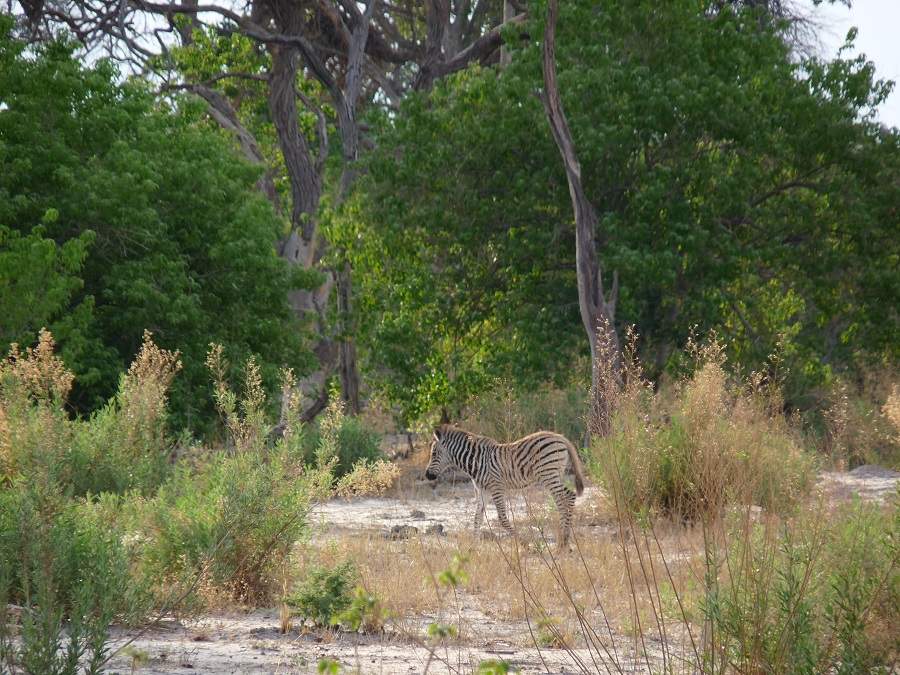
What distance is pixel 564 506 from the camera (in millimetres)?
10695

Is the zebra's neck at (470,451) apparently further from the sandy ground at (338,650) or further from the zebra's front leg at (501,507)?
the sandy ground at (338,650)

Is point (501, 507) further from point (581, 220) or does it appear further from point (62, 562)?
point (581, 220)

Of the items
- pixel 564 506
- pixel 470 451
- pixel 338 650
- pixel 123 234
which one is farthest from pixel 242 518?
pixel 123 234

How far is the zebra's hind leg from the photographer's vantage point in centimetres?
1037

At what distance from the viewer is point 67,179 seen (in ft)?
53.3

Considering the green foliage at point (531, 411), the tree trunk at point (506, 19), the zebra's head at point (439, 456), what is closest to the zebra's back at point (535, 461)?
the zebra's head at point (439, 456)

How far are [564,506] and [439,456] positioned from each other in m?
2.18

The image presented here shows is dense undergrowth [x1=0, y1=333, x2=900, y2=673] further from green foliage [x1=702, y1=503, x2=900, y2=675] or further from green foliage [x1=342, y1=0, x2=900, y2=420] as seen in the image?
green foliage [x1=342, y1=0, x2=900, y2=420]

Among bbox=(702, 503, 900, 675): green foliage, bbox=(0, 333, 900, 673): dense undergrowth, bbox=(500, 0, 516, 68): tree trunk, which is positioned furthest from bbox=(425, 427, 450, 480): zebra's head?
bbox=(500, 0, 516, 68): tree trunk

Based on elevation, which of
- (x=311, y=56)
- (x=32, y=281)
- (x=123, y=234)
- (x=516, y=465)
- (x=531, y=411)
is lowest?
(x=516, y=465)

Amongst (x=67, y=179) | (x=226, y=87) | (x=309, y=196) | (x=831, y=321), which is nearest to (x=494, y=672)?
(x=67, y=179)

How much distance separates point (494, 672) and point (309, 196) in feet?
78.6

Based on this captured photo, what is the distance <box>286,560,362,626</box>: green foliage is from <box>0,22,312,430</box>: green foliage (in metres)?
8.29

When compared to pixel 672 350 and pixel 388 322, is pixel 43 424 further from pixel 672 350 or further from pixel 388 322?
pixel 672 350
